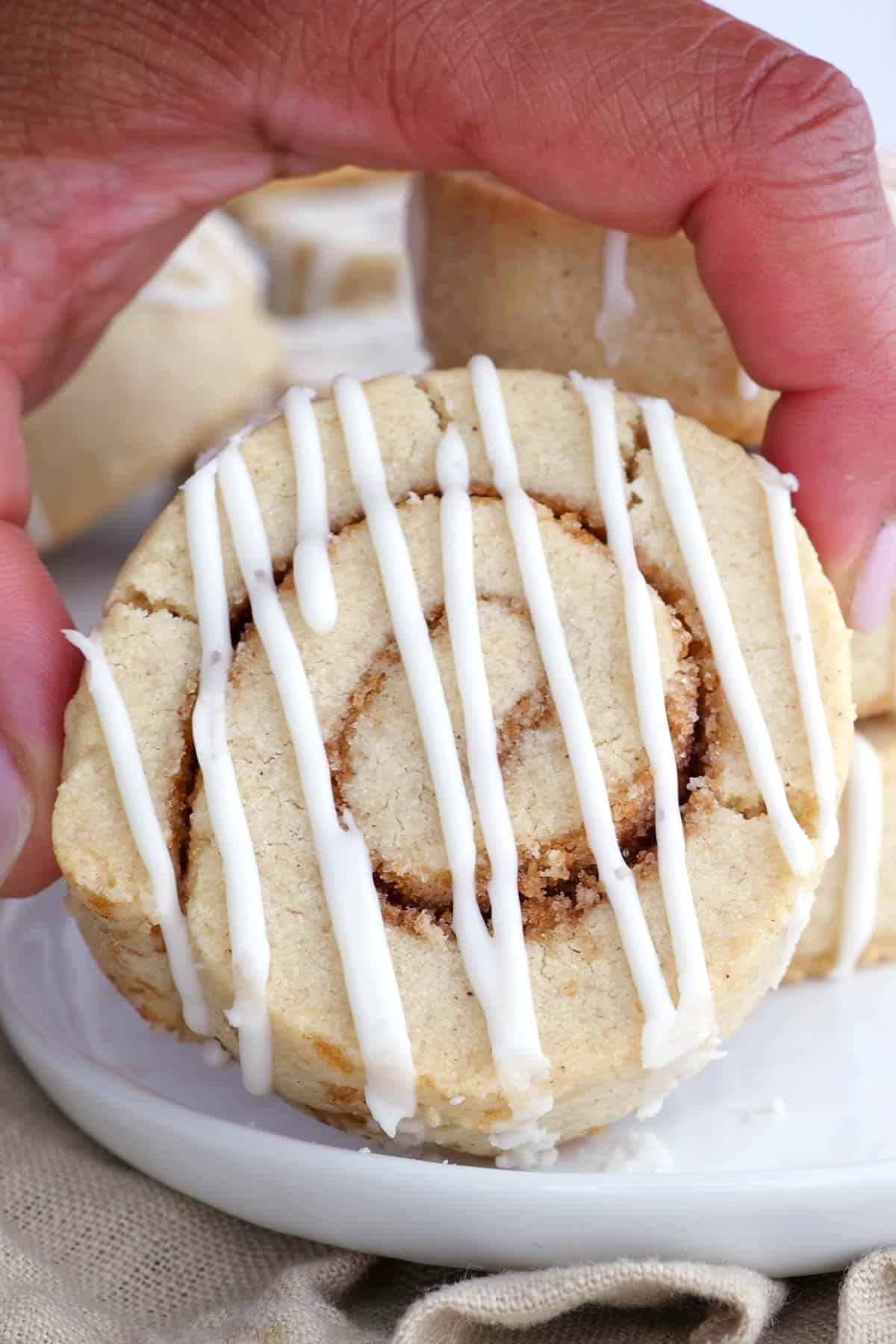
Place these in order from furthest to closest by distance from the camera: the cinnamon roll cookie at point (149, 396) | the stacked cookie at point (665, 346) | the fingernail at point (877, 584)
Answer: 1. the cinnamon roll cookie at point (149, 396)
2. the stacked cookie at point (665, 346)
3. the fingernail at point (877, 584)

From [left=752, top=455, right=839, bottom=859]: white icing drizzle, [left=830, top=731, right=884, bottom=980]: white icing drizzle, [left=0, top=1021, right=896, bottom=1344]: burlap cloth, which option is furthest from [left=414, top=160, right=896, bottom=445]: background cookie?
[left=0, top=1021, right=896, bottom=1344]: burlap cloth

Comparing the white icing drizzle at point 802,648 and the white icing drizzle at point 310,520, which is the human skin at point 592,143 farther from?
the white icing drizzle at point 310,520

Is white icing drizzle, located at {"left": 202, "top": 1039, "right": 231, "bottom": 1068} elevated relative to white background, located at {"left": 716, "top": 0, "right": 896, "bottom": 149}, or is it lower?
lower

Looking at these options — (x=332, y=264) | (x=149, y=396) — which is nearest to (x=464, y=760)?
(x=149, y=396)

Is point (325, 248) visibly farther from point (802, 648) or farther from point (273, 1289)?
point (273, 1289)

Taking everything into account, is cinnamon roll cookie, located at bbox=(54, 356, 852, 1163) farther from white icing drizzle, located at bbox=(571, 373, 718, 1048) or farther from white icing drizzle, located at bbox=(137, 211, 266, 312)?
white icing drizzle, located at bbox=(137, 211, 266, 312)

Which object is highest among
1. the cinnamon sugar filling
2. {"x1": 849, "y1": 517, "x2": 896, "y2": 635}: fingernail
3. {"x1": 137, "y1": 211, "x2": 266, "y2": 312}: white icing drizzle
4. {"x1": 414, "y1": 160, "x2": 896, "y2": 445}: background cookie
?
{"x1": 414, "y1": 160, "x2": 896, "y2": 445}: background cookie

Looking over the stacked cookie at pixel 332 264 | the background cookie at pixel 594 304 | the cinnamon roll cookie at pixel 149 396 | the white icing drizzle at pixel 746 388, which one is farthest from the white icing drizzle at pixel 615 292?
the stacked cookie at pixel 332 264
